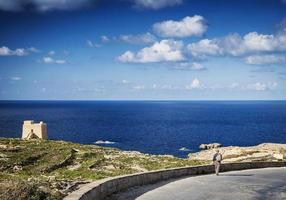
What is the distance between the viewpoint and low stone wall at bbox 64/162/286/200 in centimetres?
1734

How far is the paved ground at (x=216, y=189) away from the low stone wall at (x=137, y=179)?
50cm

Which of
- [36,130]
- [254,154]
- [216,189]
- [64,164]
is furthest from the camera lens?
[36,130]

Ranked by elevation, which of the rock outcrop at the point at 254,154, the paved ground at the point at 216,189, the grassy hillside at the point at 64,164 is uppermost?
the paved ground at the point at 216,189

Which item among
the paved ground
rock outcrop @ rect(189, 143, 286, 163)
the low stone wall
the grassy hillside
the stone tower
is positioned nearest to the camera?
the low stone wall

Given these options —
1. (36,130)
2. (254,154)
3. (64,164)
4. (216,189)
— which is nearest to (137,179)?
(216,189)

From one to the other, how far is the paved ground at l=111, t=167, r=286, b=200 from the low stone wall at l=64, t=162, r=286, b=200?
0.50 metres

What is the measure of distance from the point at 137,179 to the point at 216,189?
4037 millimetres

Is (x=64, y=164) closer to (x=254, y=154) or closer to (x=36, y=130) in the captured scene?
(x=254, y=154)

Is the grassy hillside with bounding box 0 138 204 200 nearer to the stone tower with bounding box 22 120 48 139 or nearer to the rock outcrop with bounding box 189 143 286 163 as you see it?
the rock outcrop with bounding box 189 143 286 163

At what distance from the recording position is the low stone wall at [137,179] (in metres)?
17.3

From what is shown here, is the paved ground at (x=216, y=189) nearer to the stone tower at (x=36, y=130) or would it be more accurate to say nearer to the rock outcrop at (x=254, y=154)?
the rock outcrop at (x=254, y=154)

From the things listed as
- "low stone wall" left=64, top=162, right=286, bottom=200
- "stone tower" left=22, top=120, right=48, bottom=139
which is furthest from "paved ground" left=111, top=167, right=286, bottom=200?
"stone tower" left=22, top=120, right=48, bottom=139

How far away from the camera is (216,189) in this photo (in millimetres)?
22203

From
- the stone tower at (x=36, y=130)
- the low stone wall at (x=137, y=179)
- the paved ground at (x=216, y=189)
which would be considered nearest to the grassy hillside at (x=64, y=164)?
the low stone wall at (x=137, y=179)
